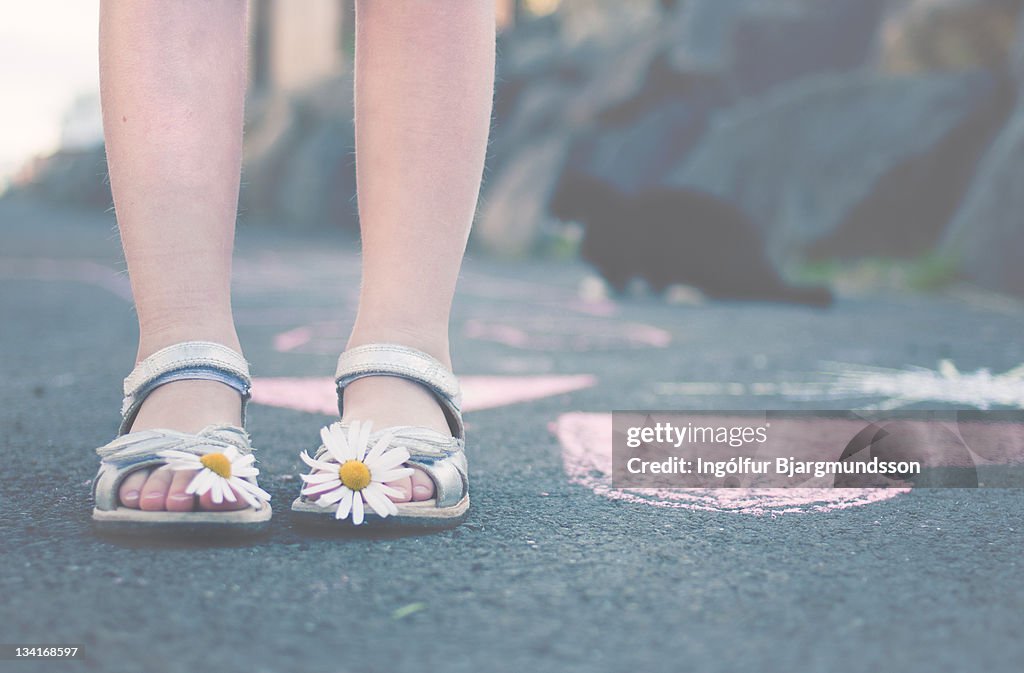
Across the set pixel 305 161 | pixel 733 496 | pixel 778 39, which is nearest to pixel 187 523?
pixel 733 496

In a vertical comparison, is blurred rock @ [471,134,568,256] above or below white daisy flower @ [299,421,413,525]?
above

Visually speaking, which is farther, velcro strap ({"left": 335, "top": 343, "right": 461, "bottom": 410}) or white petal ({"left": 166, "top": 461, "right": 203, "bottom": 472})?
velcro strap ({"left": 335, "top": 343, "right": 461, "bottom": 410})

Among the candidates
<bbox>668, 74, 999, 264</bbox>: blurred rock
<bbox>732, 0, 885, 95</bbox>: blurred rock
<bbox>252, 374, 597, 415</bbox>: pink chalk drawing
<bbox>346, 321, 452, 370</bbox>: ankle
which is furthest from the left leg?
<bbox>732, 0, 885, 95</bbox>: blurred rock

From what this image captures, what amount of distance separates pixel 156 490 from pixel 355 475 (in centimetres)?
17

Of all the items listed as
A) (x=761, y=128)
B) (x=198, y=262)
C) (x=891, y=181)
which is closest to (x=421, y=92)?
(x=198, y=262)

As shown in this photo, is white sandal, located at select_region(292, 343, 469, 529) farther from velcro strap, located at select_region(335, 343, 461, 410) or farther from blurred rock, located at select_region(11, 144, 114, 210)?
blurred rock, located at select_region(11, 144, 114, 210)

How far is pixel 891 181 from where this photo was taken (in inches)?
156

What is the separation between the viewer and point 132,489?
0.89m

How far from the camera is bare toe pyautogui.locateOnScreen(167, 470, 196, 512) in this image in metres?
0.87

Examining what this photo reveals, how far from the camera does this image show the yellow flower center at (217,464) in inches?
34.8

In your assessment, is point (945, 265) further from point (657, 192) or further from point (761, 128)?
point (761, 128)

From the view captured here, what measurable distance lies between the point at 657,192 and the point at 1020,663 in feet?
10.1

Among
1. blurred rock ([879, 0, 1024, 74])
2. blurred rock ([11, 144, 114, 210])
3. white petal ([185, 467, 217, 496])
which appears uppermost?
blurred rock ([11, 144, 114, 210])

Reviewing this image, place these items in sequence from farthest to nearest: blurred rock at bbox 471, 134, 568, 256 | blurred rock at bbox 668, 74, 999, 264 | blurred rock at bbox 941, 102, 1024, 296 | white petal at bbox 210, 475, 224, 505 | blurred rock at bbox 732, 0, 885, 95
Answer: blurred rock at bbox 471, 134, 568, 256 → blurred rock at bbox 732, 0, 885, 95 → blurred rock at bbox 668, 74, 999, 264 → blurred rock at bbox 941, 102, 1024, 296 → white petal at bbox 210, 475, 224, 505
